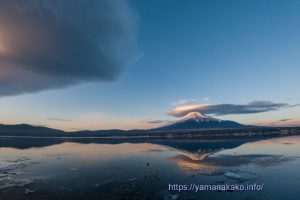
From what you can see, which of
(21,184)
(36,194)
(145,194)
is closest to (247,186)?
(145,194)

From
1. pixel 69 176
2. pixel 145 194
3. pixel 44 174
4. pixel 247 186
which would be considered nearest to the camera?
pixel 145 194

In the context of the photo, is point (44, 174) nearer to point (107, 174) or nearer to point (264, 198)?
point (107, 174)

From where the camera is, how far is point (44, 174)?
31078 mm

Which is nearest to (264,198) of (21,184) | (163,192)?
(163,192)

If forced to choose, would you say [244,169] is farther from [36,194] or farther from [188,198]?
[36,194]

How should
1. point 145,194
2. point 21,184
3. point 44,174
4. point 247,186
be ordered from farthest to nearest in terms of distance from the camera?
point 44,174 < point 21,184 < point 247,186 < point 145,194

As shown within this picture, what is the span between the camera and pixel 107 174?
1192 inches

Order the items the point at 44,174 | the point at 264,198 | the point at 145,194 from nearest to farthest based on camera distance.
Answer: the point at 264,198
the point at 145,194
the point at 44,174

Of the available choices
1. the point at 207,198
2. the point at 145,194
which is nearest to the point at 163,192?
the point at 145,194

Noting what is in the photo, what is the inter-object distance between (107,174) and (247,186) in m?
17.1

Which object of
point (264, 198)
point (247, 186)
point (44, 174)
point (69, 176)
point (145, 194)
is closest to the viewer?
point (264, 198)

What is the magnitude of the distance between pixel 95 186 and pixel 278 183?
18.9m

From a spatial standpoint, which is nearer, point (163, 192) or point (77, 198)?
point (77, 198)

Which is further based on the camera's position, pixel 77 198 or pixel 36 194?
pixel 36 194
